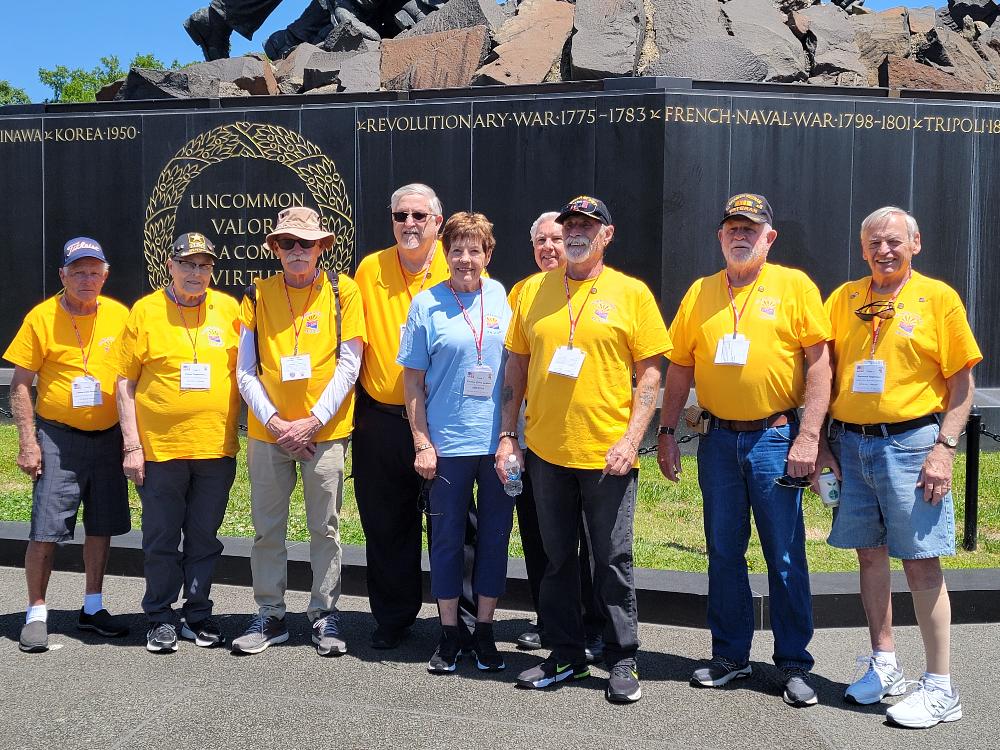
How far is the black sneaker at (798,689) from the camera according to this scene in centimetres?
391

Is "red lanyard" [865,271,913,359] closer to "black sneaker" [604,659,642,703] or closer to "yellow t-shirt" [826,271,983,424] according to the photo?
"yellow t-shirt" [826,271,983,424]

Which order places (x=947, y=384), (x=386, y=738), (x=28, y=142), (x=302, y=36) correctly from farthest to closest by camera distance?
(x=302, y=36), (x=28, y=142), (x=947, y=384), (x=386, y=738)

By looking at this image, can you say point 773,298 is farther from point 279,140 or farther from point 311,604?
point 279,140

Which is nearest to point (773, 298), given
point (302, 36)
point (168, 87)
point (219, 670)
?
point (219, 670)

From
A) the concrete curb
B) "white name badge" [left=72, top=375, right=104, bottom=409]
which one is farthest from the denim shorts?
"white name badge" [left=72, top=375, right=104, bottom=409]

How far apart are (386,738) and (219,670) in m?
1.01

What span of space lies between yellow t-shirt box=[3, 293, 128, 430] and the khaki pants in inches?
29.3

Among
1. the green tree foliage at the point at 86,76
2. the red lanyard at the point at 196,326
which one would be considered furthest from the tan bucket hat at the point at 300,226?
the green tree foliage at the point at 86,76

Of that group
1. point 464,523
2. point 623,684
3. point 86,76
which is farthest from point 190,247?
point 86,76

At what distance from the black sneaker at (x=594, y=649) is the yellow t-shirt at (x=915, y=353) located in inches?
55.9

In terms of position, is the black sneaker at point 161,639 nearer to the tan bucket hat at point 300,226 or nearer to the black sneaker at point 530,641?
the black sneaker at point 530,641

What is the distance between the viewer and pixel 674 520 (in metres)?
6.79

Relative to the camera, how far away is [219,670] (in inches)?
170

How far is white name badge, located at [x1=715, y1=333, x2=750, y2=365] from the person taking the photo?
3943 mm
